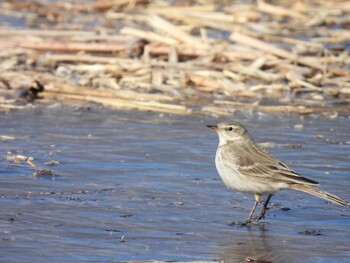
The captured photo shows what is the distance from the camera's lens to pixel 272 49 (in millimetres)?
14461

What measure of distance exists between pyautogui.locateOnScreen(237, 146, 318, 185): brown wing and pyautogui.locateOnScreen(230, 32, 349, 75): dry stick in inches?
236

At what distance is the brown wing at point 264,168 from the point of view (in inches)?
302

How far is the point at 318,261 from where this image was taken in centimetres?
639

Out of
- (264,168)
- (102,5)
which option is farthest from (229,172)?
(102,5)

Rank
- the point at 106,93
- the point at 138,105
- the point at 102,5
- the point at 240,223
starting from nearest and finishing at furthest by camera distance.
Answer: the point at 240,223 < the point at 138,105 < the point at 106,93 < the point at 102,5

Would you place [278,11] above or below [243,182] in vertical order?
below

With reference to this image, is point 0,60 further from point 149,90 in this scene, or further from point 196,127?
point 196,127

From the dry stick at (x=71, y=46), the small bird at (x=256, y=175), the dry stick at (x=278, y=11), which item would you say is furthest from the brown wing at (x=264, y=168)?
the dry stick at (x=278, y=11)

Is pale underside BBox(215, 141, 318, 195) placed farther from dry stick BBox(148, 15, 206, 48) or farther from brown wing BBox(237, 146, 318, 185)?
dry stick BBox(148, 15, 206, 48)

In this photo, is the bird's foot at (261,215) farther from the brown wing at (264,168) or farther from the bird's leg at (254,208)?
the brown wing at (264,168)

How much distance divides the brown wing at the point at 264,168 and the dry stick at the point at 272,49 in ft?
19.7

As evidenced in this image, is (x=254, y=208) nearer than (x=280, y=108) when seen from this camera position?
Yes

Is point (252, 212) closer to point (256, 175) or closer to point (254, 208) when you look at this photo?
point (254, 208)

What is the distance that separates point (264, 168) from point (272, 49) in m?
6.77
